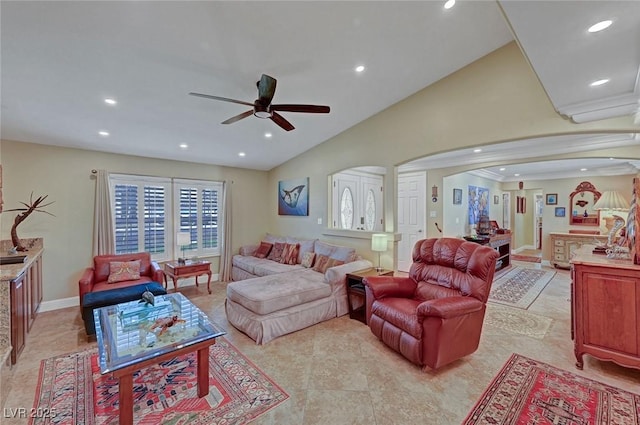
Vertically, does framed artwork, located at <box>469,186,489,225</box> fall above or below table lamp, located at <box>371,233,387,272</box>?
above

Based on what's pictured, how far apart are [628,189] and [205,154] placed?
367 inches

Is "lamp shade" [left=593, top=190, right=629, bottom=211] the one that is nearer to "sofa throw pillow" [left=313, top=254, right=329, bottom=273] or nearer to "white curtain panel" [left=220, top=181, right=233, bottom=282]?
"sofa throw pillow" [left=313, top=254, right=329, bottom=273]

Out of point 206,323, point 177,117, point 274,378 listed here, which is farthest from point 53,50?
point 274,378

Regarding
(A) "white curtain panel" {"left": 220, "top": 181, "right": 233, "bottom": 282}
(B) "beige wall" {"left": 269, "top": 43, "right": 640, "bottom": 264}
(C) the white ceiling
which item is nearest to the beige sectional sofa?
(B) "beige wall" {"left": 269, "top": 43, "right": 640, "bottom": 264}

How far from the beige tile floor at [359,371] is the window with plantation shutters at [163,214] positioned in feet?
5.46

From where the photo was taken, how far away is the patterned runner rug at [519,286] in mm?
4418

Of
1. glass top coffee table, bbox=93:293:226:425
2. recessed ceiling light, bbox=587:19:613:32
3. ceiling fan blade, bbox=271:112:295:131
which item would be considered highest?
recessed ceiling light, bbox=587:19:613:32

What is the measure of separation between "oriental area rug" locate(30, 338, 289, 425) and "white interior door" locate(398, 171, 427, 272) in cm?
459

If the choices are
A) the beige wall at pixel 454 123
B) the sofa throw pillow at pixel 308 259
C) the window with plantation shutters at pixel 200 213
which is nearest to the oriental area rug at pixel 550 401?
the beige wall at pixel 454 123

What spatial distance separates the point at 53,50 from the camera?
Answer: 2297 mm

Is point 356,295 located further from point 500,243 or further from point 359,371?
point 500,243

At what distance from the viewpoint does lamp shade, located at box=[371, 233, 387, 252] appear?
394 centimetres

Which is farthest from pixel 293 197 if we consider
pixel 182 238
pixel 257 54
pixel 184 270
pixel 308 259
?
pixel 257 54

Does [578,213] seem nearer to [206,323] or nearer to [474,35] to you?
[474,35]
